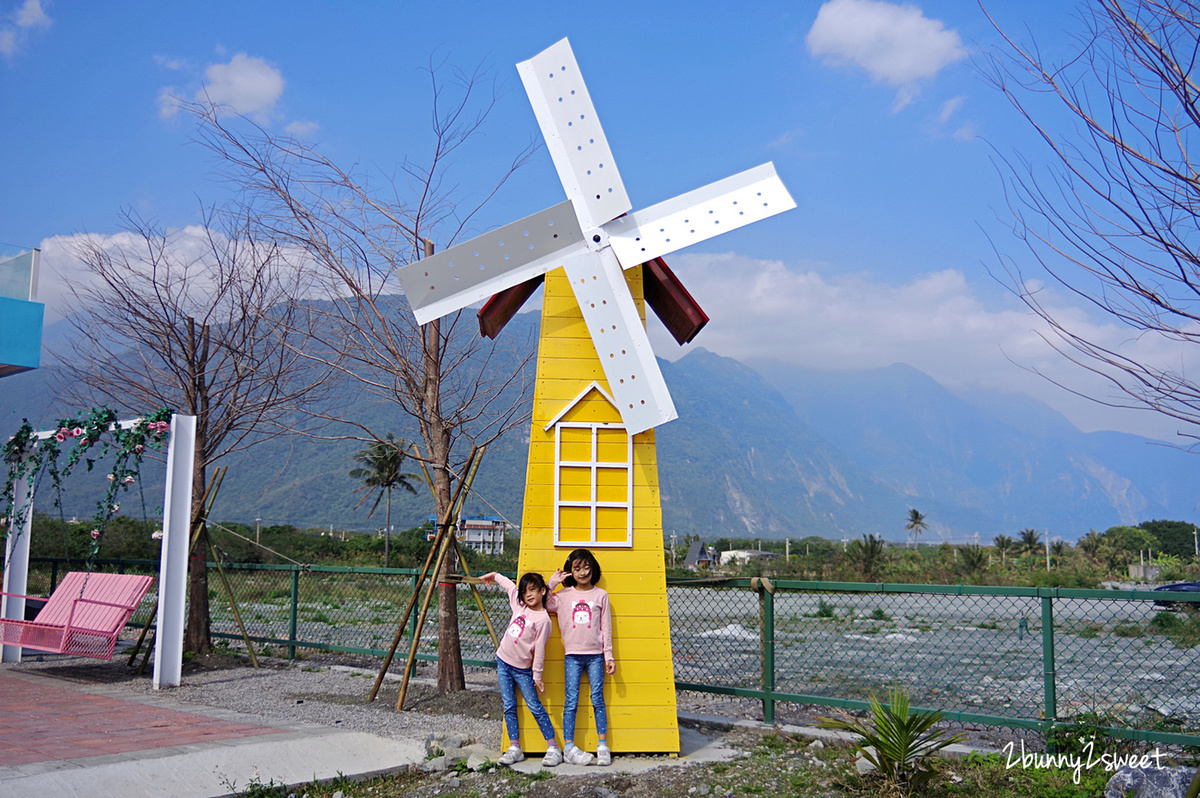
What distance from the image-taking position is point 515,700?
232 inches

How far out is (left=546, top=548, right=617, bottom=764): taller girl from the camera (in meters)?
5.89

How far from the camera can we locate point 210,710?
737cm

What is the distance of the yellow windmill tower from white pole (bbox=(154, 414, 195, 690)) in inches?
156

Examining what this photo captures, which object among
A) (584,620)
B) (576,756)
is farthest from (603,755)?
(584,620)

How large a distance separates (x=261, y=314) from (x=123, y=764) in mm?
7084

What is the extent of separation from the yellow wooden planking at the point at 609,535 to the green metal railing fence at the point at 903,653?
0.79m

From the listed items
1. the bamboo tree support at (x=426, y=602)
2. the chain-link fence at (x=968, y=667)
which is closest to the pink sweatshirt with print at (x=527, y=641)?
the chain-link fence at (x=968, y=667)

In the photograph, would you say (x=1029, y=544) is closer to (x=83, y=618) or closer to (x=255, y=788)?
(x=83, y=618)

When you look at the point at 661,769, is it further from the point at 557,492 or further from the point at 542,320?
the point at 542,320

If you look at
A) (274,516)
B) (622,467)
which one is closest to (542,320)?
(622,467)

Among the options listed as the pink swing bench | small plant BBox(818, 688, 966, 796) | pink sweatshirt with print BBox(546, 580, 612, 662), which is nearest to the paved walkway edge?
pink sweatshirt with print BBox(546, 580, 612, 662)

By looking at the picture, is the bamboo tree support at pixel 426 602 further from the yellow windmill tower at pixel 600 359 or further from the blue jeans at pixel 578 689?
the blue jeans at pixel 578 689

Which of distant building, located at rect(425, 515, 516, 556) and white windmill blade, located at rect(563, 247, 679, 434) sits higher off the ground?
white windmill blade, located at rect(563, 247, 679, 434)

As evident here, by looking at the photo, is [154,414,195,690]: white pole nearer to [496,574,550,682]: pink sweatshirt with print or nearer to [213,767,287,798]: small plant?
[213,767,287,798]: small plant
